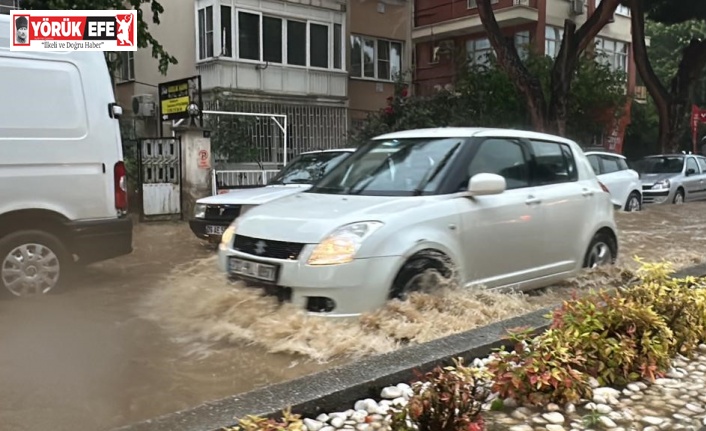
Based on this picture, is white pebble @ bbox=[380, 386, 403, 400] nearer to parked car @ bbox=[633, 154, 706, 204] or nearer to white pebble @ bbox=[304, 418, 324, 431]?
white pebble @ bbox=[304, 418, 324, 431]

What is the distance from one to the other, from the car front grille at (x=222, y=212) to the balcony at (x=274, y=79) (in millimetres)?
10920

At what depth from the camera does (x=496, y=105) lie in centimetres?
2191

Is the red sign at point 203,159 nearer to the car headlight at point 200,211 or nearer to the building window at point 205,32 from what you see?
the car headlight at point 200,211

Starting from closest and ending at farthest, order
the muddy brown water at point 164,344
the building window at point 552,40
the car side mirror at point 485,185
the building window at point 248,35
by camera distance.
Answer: the muddy brown water at point 164,344, the car side mirror at point 485,185, the building window at point 248,35, the building window at point 552,40

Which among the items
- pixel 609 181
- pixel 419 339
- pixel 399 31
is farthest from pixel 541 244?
pixel 399 31

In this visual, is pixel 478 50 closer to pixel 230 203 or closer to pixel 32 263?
pixel 230 203

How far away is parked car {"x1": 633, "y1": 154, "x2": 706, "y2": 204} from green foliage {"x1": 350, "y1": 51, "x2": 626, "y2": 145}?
399 cm

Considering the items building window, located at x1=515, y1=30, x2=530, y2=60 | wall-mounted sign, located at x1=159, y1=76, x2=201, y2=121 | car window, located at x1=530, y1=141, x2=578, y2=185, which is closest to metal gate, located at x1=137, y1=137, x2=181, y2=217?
wall-mounted sign, located at x1=159, y1=76, x2=201, y2=121

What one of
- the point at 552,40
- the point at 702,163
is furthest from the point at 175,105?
the point at 552,40

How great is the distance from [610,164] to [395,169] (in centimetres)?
1078

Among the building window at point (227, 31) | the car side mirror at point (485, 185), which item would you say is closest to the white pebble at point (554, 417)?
the car side mirror at point (485, 185)

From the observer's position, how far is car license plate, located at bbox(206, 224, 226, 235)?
30.6 feet

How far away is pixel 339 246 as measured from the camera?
491 cm

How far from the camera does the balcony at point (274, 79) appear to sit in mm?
19797
